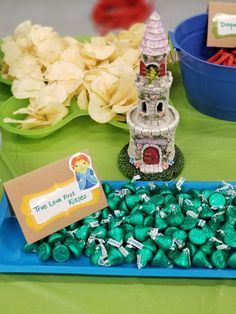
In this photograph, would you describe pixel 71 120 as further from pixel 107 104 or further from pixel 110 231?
pixel 110 231

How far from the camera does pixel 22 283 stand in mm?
666

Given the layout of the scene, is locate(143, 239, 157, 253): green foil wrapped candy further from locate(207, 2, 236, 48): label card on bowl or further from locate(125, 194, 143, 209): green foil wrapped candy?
locate(207, 2, 236, 48): label card on bowl

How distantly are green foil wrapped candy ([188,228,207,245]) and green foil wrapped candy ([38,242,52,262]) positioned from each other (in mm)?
217

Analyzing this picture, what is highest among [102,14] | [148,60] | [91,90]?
Answer: [148,60]

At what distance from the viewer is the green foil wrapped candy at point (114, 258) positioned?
0.65 m

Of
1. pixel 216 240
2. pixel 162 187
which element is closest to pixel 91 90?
pixel 162 187

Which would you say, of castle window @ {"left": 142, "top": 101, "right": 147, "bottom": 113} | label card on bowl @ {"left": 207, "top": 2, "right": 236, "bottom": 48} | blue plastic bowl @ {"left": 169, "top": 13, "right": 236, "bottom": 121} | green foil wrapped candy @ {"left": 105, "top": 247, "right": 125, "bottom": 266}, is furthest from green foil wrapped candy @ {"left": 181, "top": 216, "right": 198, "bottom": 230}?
label card on bowl @ {"left": 207, "top": 2, "right": 236, "bottom": 48}

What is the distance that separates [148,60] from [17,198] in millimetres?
309

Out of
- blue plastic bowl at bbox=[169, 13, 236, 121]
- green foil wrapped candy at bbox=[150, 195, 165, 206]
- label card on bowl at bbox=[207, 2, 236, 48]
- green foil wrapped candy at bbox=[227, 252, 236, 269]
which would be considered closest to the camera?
green foil wrapped candy at bbox=[227, 252, 236, 269]

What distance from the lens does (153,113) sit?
2.55 ft

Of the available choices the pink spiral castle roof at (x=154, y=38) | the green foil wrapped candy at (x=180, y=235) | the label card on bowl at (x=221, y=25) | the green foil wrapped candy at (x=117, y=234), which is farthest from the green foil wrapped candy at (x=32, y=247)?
the label card on bowl at (x=221, y=25)

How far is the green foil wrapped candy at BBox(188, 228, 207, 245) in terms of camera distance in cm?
66

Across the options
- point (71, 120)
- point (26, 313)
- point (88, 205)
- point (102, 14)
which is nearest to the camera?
point (26, 313)

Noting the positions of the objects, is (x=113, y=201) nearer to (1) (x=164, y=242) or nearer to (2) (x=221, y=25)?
(1) (x=164, y=242)
